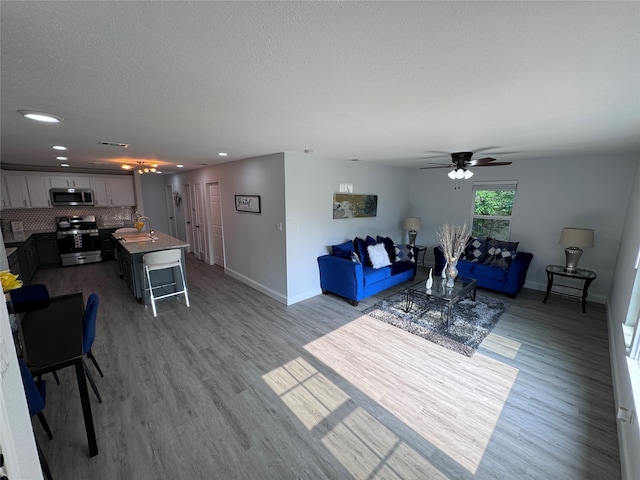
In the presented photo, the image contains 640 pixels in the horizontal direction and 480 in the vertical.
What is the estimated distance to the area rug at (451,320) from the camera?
301cm

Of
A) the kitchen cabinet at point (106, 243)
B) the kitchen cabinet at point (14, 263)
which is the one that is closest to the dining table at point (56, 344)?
the kitchen cabinet at point (14, 263)

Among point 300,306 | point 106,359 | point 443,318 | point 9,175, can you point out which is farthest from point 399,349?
point 9,175

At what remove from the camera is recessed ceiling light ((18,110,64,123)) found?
6.01 feet

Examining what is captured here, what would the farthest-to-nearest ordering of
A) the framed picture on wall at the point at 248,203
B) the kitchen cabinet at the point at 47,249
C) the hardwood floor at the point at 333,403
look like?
the kitchen cabinet at the point at 47,249
the framed picture on wall at the point at 248,203
the hardwood floor at the point at 333,403

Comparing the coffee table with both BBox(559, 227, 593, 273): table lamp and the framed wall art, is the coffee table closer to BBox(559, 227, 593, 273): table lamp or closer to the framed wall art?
BBox(559, 227, 593, 273): table lamp

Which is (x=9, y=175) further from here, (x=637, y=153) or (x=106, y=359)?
(x=637, y=153)

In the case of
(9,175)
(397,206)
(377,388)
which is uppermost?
(9,175)

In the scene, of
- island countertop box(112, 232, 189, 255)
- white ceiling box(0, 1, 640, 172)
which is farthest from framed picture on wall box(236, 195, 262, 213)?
white ceiling box(0, 1, 640, 172)

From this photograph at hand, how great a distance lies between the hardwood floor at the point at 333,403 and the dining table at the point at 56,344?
0.44 meters

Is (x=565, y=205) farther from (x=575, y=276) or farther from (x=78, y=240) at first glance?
(x=78, y=240)

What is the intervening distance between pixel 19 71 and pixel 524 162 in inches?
242

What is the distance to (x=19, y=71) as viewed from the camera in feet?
4.06

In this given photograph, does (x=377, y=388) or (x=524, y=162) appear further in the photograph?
(x=524, y=162)

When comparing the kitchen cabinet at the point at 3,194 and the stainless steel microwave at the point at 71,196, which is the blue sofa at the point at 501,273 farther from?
the kitchen cabinet at the point at 3,194
